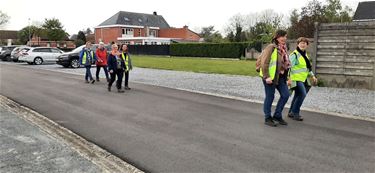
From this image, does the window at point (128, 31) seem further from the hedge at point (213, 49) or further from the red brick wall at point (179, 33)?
the hedge at point (213, 49)

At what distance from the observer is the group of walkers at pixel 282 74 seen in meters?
6.32

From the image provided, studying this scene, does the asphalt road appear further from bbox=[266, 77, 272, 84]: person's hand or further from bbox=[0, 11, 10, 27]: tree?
bbox=[0, 11, 10, 27]: tree

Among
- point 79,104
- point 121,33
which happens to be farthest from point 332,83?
point 121,33

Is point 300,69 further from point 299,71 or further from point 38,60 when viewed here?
point 38,60

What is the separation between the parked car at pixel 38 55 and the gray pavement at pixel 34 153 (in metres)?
23.0

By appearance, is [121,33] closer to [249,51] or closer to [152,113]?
[249,51]

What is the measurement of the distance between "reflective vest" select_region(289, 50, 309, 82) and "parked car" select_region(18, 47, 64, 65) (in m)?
24.2

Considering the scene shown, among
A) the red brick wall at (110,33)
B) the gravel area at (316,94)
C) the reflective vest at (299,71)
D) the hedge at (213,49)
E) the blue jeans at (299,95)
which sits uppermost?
the red brick wall at (110,33)

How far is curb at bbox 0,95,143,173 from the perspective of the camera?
14.8ft

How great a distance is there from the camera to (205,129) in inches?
250

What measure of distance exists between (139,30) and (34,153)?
71489mm

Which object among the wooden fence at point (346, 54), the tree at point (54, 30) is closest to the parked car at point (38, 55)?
the wooden fence at point (346, 54)

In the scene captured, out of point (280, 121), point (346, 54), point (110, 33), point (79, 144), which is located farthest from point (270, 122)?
point (110, 33)

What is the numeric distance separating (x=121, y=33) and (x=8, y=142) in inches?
2633
